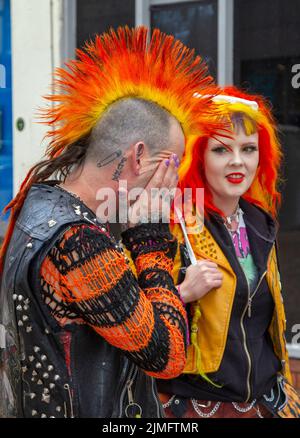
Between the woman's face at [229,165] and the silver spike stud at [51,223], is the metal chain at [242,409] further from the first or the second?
the silver spike stud at [51,223]

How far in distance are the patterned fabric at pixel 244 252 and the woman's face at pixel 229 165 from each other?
0.13m

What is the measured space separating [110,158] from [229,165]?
878mm

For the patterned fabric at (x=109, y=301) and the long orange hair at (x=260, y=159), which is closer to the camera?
the patterned fabric at (x=109, y=301)

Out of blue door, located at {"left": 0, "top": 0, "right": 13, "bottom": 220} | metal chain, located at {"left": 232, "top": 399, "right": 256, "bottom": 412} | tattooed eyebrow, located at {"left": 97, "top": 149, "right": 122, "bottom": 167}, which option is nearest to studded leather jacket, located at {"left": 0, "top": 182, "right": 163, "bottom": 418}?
tattooed eyebrow, located at {"left": 97, "top": 149, "right": 122, "bottom": 167}

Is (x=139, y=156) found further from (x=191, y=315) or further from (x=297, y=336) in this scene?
(x=297, y=336)

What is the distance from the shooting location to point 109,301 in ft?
4.89

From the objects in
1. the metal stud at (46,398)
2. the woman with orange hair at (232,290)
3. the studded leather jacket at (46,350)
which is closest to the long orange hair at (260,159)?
the woman with orange hair at (232,290)

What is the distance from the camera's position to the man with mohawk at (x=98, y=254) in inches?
59.1

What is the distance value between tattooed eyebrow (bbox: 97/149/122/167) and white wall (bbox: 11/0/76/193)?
329 centimetres

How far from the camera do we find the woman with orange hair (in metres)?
2.27

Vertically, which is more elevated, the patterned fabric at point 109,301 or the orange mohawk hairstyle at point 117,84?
the orange mohawk hairstyle at point 117,84

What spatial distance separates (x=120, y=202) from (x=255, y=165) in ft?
3.17

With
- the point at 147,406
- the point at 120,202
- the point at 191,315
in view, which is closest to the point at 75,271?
the point at 120,202
